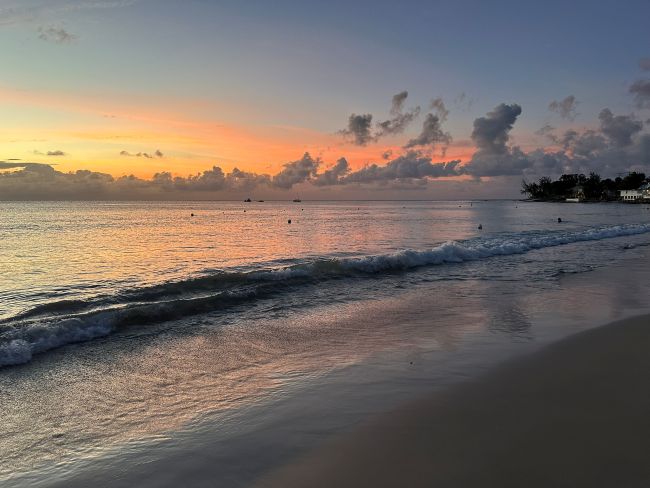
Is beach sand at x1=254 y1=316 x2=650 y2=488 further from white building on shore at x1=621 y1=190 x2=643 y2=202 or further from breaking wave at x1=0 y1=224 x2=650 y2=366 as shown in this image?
white building on shore at x1=621 y1=190 x2=643 y2=202

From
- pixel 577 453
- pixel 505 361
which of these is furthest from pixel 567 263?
pixel 577 453

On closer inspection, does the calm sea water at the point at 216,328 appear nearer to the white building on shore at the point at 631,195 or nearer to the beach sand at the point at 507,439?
the beach sand at the point at 507,439

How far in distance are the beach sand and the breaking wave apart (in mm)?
Result: 6765

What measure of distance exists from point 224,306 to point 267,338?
12.2 ft

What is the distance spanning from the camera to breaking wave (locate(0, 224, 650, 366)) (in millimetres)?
9227

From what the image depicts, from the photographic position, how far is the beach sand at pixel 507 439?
4.10m

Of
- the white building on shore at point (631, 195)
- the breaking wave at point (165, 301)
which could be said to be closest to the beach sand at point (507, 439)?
the breaking wave at point (165, 301)

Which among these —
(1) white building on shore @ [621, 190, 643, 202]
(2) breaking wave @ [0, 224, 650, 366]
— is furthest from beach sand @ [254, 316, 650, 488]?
(1) white building on shore @ [621, 190, 643, 202]

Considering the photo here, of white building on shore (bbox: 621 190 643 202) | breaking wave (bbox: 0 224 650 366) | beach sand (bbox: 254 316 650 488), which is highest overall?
white building on shore (bbox: 621 190 643 202)

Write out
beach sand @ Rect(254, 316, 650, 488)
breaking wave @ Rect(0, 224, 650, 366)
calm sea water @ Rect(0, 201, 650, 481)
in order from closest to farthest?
beach sand @ Rect(254, 316, 650, 488) → calm sea water @ Rect(0, 201, 650, 481) → breaking wave @ Rect(0, 224, 650, 366)

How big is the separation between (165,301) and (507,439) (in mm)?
10566

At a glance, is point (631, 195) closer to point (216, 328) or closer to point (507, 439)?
point (216, 328)

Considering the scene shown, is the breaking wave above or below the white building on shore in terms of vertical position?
below

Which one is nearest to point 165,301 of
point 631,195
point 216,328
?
point 216,328
